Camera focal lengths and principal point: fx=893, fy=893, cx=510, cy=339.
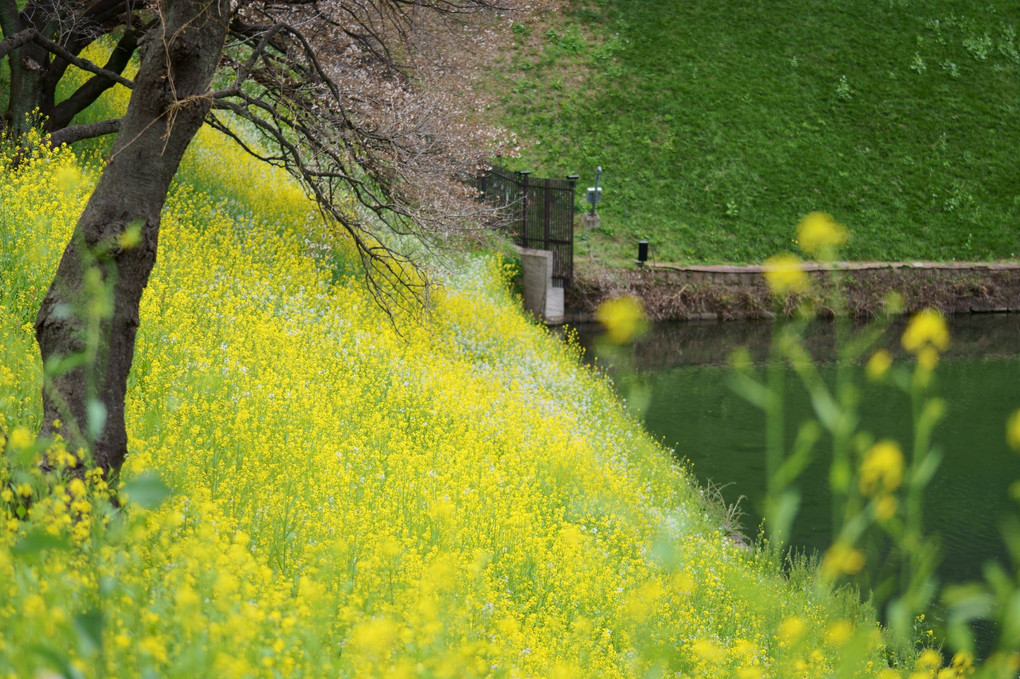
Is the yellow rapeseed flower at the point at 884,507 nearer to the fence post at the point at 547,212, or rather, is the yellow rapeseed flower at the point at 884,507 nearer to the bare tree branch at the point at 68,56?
the bare tree branch at the point at 68,56

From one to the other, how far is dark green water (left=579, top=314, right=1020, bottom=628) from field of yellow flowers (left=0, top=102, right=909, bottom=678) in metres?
1.57

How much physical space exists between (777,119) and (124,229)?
1232 inches

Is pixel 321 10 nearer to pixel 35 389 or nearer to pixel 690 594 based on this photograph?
pixel 35 389

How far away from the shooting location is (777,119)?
3256 centimetres

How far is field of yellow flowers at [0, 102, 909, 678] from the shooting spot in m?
2.68

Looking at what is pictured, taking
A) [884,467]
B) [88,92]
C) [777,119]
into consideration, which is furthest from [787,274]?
[777,119]

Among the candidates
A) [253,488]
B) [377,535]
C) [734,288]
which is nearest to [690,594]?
[377,535]

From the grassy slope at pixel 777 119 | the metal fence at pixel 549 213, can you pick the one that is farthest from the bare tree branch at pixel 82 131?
the grassy slope at pixel 777 119

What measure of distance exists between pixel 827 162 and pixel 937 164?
167 inches

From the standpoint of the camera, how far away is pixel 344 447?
263 inches

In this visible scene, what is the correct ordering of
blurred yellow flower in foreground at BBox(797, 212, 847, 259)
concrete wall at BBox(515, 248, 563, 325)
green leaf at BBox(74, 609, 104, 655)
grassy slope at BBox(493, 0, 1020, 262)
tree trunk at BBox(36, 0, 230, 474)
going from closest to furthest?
green leaf at BBox(74, 609, 104, 655) → blurred yellow flower in foreground at BBox(797, 212, 847, 259) → tree trunk at BBox(36, 0, 230, 474) → concrete wall at BBox(515, 248, 563, 325) → grassy slope at BBox(493, 0, 1020, 262)

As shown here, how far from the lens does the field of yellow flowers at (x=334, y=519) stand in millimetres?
2682

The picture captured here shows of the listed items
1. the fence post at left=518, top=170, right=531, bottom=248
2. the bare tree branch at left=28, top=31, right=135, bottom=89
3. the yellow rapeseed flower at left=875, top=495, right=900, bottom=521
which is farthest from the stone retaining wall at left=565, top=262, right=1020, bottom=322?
the yellow rapeseed flower at left=875, top=495, right=900, bottom=521

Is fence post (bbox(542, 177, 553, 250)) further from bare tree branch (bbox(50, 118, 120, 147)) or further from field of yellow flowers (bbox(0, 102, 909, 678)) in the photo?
bare tree branch (bbox(50, 118, 120, 147))
